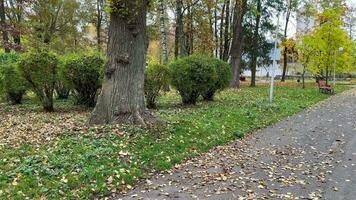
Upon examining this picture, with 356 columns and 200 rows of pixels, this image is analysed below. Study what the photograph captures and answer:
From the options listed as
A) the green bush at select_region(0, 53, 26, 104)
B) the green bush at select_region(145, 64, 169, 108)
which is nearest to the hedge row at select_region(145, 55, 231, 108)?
the green bush at select_region(145, 64, 169, 108)

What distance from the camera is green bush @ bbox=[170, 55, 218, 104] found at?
1512cm

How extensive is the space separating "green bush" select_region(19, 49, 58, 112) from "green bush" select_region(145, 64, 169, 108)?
310 cm

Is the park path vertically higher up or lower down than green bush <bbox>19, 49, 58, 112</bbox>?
lower down

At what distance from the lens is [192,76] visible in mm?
15219

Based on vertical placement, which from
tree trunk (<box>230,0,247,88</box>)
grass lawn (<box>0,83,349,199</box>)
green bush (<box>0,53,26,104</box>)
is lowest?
grass lawn (<box>0,83,349,199</box>)

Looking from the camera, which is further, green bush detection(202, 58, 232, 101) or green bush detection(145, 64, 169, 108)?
green bush detection(202, 58, 232, 101)

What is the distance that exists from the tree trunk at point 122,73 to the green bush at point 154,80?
4463 mm

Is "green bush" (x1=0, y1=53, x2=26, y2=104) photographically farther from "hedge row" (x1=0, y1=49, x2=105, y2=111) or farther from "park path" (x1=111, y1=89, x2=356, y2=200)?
"park path" (x1=111, y1=89, x2=356, y2=200)

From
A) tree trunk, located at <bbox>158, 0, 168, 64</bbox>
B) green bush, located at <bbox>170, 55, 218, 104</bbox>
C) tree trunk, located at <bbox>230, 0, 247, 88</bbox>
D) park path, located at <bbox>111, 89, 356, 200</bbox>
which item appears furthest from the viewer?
tree trunk, located at <bbox>230, 0, 247, 88</bbox>

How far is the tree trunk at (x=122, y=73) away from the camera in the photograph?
935 cm

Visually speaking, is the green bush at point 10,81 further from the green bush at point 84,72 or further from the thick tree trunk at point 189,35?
the thick tree trunk at point 189,35

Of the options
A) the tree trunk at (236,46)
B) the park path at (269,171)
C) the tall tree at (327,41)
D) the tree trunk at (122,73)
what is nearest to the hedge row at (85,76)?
the tree trunk at (122,73)

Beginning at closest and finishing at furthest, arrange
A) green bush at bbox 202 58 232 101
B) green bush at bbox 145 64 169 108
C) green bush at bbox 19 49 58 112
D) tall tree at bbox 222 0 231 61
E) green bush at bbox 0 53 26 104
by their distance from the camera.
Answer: green bush at bbox 19 49 58 112 < green bush at bbox 145 64 169 108 < green bush at bbox 0 53 26 104 < green bush at bbox 202 58 232 101 < tall tree at bbox 222 0 231 61

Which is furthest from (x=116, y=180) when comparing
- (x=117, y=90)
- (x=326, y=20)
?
(x=326, y=20)
